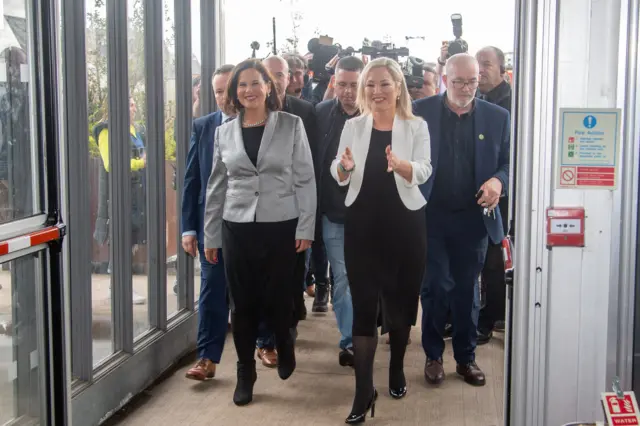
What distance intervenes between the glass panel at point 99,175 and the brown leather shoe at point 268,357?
82cm

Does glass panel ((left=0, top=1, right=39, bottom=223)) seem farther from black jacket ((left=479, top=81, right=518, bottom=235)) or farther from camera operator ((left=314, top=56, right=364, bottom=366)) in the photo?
black jacket ((left=479, top=81, right=518, bottom=235))

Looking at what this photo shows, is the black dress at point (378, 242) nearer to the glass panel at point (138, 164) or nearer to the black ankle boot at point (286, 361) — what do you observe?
the black ankle boot at point (286, 361)

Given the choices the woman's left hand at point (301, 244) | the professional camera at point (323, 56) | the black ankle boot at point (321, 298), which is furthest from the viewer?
the black ankle boot at point (321, 298)

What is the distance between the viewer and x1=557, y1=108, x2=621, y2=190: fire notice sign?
6.55ft

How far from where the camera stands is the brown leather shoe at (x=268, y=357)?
3996 millimetres

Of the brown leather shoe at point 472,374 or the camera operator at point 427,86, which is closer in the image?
the brown leather shoe at point 472,374

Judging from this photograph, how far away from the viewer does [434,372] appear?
12.3 ft

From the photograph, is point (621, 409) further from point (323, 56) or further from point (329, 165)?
point (323, 56)

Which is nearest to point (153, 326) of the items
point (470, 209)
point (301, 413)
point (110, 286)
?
point (110, 286)

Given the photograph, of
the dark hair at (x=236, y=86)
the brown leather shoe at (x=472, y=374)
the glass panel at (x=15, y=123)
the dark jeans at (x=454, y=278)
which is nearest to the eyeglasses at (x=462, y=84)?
the dark jeans at (x=454, y=278)

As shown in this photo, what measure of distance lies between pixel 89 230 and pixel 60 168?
0.77m

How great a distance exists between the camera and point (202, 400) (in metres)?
3.52

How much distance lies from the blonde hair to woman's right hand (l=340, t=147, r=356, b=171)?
26cm

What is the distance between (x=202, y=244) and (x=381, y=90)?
43.8 inches
